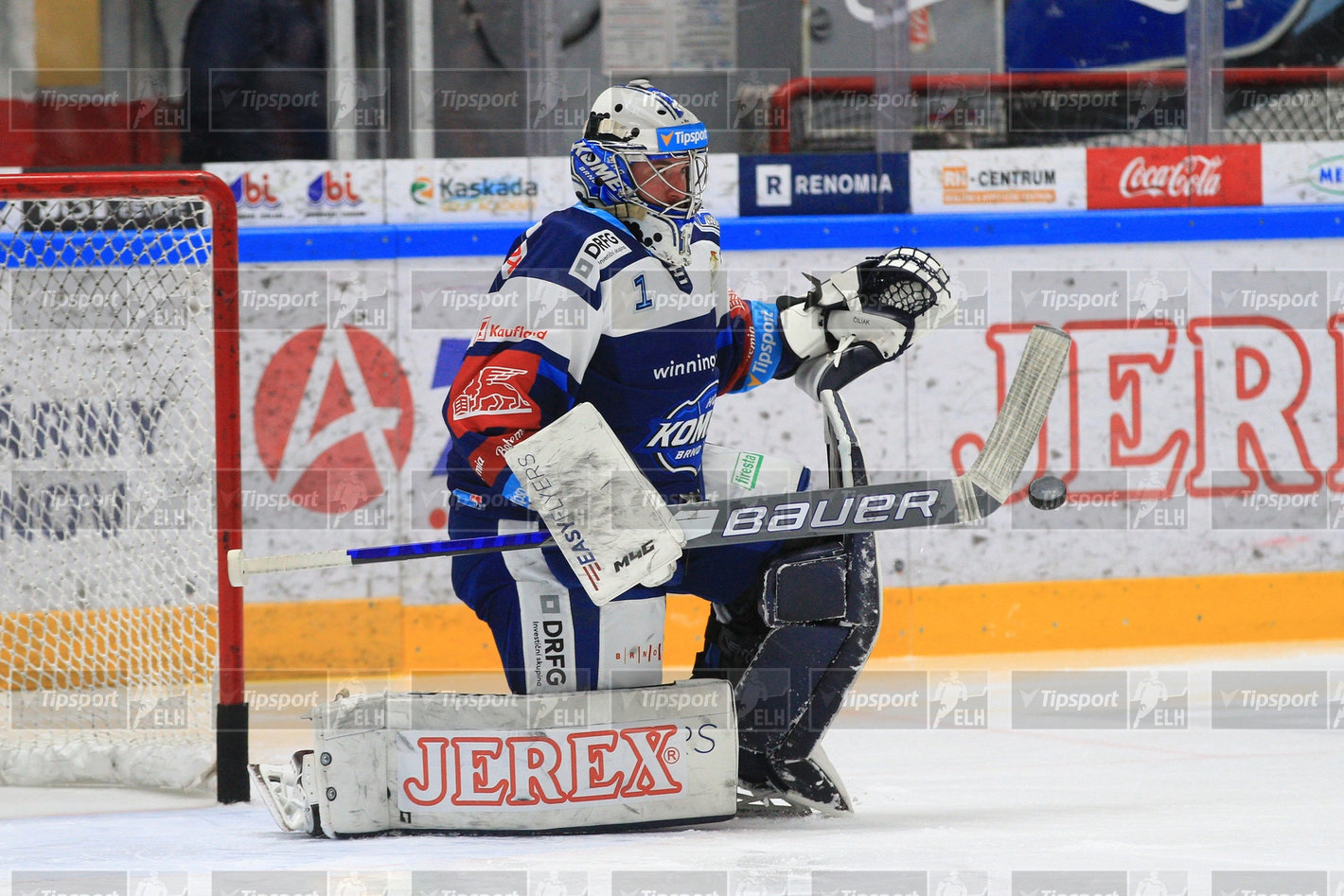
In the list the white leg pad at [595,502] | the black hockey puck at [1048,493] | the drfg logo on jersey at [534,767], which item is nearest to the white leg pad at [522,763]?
the drfg logo on jersey at [534,767]

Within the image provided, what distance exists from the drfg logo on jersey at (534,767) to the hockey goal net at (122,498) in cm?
68

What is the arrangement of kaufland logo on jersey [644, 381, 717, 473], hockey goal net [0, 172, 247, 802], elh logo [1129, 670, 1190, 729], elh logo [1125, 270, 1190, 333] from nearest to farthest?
kaufland logo on jersey [644, 381, 717, 473], hockey goal net [0, 172, 247, 802], elh logo [1129, 670, 1190, 729], elh logo [1125, 270, 1190, 333]

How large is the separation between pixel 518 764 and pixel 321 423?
277 centimetres

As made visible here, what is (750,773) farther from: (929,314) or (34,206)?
(34,206)

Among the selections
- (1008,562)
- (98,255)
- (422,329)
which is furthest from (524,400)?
(1008,562)

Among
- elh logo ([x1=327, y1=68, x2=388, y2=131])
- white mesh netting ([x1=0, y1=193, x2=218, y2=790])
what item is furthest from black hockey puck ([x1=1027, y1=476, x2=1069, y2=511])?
elh logo ([x1=327, y1=68, x2=388, y2=131])

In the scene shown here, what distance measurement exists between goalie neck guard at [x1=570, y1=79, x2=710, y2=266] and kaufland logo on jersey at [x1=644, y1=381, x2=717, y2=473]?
0.97 ft

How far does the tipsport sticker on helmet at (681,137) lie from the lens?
3182 mm

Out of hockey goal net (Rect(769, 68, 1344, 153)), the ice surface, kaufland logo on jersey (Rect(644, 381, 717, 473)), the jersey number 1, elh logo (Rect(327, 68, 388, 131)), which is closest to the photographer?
the ice surface

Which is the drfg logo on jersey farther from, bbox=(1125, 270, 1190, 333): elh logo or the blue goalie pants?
bbox=(1125, 270, 1190, 333): elh logo

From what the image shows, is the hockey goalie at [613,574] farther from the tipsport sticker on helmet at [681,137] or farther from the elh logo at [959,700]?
the elh logo at [959,700]

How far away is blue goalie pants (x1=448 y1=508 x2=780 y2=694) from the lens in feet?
10.2

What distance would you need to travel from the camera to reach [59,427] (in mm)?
4449

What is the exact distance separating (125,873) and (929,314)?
6.55 feet
